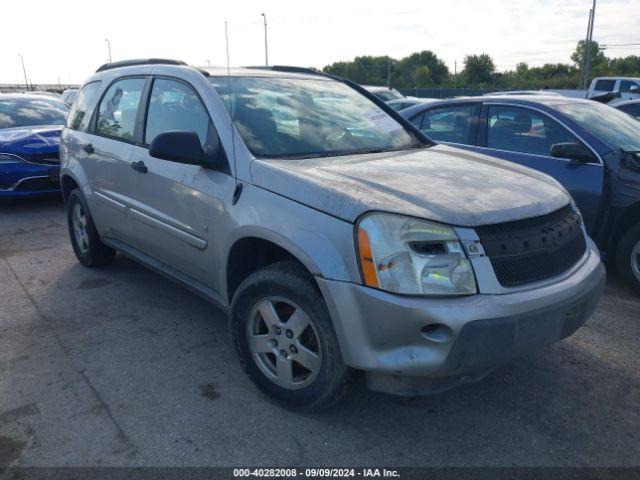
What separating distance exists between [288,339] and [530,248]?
1263mm

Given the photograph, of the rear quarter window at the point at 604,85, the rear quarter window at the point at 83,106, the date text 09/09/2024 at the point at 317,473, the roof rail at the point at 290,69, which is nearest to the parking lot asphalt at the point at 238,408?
the date text 09/09/2024 at the point at 317,473

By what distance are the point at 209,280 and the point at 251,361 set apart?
640 millimetres

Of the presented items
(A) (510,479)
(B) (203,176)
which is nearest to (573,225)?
(A) (510,479)

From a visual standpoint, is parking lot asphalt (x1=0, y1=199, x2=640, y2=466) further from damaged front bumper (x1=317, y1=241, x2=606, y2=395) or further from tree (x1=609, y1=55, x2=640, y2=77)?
tree (x1=609, y1=55, x2=640, y2=77)

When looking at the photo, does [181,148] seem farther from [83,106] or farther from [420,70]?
[420,70]

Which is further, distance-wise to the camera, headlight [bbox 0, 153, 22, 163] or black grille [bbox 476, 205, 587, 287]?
headlight [bbox 0, 153, 22, 163]

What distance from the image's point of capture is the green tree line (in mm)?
58250

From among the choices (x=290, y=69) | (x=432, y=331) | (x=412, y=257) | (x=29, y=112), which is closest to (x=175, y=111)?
(x=290, y=69)

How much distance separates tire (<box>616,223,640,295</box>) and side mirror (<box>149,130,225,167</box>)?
3.43 m

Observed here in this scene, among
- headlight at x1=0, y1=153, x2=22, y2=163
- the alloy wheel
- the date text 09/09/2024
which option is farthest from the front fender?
headlight at x1=0, y1=153, x2=22, y2=163

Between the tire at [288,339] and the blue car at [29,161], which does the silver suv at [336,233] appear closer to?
the tire at [288,339]

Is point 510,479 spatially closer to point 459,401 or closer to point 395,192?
point 459,401

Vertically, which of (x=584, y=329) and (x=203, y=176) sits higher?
(x=203, y=176)

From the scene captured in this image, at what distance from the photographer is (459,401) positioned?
303 centimetres
